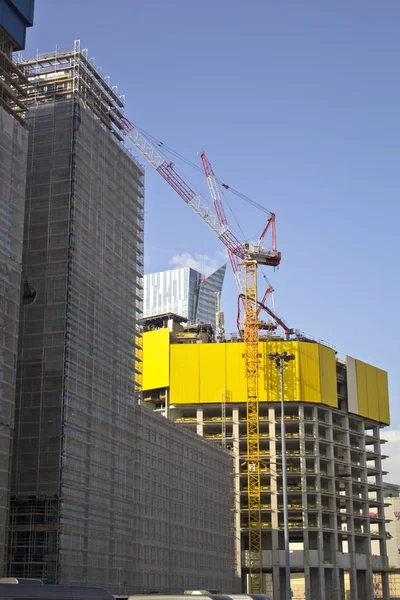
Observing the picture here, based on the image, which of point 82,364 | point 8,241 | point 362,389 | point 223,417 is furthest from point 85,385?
point 362,389

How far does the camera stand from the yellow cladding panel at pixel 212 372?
486 feet

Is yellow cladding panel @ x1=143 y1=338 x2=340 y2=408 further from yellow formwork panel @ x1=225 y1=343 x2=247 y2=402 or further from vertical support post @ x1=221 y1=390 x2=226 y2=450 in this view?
vertical support post @ x1=221 y1=390 x2=226 y2=450

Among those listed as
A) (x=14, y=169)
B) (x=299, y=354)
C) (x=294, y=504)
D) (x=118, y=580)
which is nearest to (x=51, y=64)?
(x=14, y=169)

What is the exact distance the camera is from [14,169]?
7000 cm

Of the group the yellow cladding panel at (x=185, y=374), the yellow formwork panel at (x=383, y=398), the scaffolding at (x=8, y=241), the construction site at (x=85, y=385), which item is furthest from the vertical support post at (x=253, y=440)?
the scaffolding at (x=8, y=241)

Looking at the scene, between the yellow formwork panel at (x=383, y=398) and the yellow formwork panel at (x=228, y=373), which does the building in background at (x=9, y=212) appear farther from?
the yellow formwork panel at (x=383, y=398)

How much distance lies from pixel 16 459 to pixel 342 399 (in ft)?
308

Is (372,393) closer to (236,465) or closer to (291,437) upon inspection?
(291,437)

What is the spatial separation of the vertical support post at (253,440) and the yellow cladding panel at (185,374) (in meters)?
8.79

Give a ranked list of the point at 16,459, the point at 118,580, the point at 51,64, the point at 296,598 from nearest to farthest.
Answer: the point at 16,459 → the point at 118,580 → the point at 51,64 → the point at 296,598

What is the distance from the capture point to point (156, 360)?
152 metres

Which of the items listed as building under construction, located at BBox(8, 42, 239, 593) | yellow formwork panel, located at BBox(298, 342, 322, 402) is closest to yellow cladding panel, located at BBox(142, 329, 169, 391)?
yellow formwork panel, located at BBox(298, 342, 322, 402)

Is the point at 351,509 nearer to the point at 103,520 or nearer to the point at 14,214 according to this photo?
the point at 103,520

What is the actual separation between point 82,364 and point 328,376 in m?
82.3
